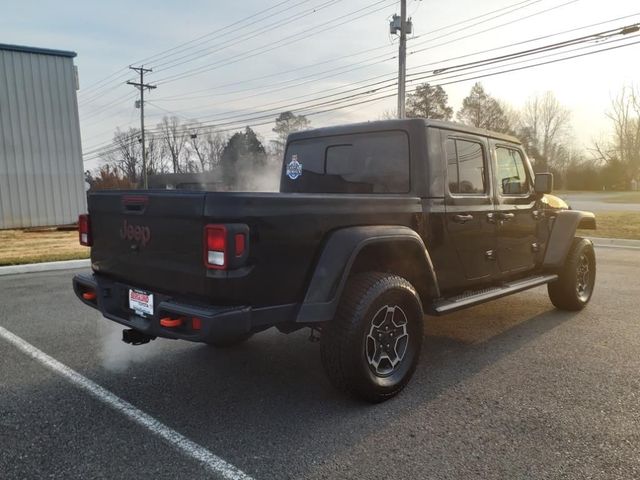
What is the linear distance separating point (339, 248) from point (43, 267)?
25.3 feet

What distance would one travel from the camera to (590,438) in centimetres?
277

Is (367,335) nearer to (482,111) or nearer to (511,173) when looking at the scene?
(511,173)

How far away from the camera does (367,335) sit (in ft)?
10.4

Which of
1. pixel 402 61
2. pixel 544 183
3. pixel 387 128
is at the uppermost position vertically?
pixel 402 61

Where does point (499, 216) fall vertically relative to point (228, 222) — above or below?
below

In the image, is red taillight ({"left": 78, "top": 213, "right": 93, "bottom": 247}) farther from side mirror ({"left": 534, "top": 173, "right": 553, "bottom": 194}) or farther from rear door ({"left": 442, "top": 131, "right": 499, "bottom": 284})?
side mirror ({"left": 534, "top": 173, "right": 553, "bottom": 194})

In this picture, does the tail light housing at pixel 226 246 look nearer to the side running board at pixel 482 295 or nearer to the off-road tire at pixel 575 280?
the side running board at pixel 482 295

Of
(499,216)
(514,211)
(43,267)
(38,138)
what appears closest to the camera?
(499,216)

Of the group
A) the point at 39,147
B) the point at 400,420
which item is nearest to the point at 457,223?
the point at 400,420

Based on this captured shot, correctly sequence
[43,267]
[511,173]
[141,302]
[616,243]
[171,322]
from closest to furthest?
[171,322]
[141,302]
[511,173]
[43,267]
[616,243]

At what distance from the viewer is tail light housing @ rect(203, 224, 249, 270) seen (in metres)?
2.57

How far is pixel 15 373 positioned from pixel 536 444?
3736 millimetres

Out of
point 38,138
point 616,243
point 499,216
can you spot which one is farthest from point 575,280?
point 38,138

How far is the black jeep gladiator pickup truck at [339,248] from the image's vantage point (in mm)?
2695
